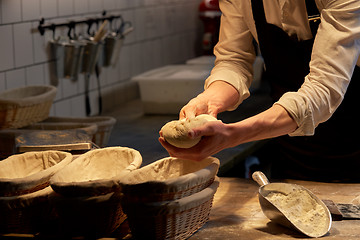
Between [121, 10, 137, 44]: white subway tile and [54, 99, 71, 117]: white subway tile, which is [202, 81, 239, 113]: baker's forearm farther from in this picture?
[121, 10, 137, 44]: white subway tile

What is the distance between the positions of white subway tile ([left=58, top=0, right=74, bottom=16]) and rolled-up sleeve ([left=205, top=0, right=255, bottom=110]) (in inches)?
55.5

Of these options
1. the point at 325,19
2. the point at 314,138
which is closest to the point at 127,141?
the point at 314,138

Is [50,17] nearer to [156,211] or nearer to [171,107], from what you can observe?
[171,107]

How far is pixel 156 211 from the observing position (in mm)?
1302

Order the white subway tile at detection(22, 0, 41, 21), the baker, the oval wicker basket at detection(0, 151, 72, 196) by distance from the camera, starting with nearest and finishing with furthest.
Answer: the oval wicker basket at detection(0, 151, 72, 196)
the baker
the white subway tile at detection(22, 0, 41, 21)

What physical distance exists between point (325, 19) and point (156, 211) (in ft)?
2.27

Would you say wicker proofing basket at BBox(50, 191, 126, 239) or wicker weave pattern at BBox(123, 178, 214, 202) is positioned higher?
wicker weave pattern at BBox(123, 178, 214, 202)

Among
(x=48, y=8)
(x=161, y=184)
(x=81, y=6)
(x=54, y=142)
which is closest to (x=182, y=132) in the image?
(x=161, y=184)

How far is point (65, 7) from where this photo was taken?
10.4 feet

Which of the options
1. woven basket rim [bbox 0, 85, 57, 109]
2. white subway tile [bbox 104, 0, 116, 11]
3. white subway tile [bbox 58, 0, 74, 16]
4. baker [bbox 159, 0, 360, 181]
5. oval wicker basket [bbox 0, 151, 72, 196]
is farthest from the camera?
white subway tile [bbox 104, 0, 116, 11]

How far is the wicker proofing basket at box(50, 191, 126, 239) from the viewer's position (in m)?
1.33

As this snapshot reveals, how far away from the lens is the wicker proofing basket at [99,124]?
2.56 m

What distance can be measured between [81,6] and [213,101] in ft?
5.79

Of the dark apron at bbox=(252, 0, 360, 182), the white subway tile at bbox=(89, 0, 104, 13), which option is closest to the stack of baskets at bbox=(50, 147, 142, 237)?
the dark apron at bbox=(252, 0, 360, 182)
